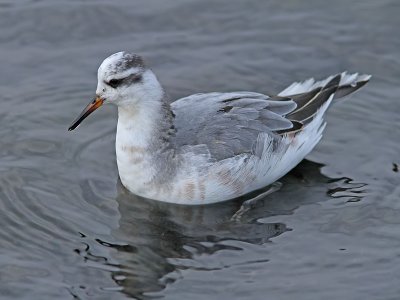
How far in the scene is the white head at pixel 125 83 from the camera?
1095 cm

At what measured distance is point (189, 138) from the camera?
1152 cm

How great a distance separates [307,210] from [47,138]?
368 centimetres

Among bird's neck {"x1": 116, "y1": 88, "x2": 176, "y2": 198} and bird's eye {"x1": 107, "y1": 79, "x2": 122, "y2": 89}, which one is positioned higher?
bird's eye {"x1": 107, "y1": 79, "x2": 122, "y2": 89}

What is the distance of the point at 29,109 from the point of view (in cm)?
1334

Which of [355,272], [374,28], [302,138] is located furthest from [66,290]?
[374,28]

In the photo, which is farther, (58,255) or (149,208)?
(149,208)

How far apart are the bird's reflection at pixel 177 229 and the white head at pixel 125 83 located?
1.31 meters

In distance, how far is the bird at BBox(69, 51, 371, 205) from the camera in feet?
36.7

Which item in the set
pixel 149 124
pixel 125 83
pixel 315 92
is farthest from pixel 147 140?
pixel 315 92

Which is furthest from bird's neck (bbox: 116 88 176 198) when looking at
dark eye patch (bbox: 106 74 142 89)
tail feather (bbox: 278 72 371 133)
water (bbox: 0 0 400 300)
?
tail feather (bbox: 278 72 371 133)

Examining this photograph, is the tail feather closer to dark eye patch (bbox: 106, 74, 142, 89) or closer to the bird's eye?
dark eye patch (bbox: 106, 74, 142, 89)

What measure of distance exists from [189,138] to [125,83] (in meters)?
1.07

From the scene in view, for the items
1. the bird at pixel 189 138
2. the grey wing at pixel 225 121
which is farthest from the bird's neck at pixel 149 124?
the grey wing at pixel 225 121

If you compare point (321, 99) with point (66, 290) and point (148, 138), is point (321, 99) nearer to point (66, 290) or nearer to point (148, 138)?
point (148, 138)
